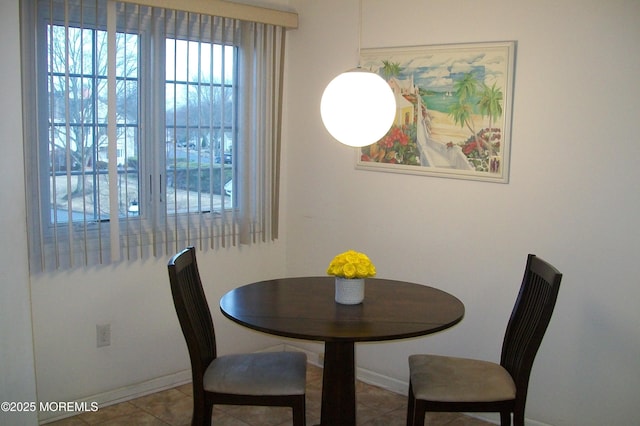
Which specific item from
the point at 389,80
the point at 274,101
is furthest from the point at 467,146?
the point at 274,101

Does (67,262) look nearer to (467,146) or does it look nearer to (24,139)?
(24,139)

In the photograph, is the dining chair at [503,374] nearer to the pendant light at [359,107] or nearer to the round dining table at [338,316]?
the round dining table at [338,316]

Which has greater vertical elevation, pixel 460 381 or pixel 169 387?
pixel 460 381

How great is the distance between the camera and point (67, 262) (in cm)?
331

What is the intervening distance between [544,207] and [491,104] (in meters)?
0.57

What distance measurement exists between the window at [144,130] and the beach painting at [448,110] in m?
0.74

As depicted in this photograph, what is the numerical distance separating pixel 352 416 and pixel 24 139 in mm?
1961

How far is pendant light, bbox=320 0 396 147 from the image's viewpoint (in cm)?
260

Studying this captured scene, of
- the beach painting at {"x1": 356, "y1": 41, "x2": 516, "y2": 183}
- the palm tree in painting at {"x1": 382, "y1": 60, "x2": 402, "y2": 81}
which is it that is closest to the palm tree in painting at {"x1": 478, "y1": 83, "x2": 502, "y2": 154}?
the beach painting at {"x1": 356, "y1": 41, "x2": 516, "y2": 183}

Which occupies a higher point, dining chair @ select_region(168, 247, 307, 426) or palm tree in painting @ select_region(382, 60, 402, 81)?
palm tree in painting @ select_region(382, 60, 402, 81)

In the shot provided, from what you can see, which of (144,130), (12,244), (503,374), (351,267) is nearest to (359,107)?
(351,267)

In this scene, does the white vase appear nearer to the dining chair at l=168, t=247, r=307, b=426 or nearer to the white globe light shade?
the dining chair at l=168, t=247, r=307, b=426

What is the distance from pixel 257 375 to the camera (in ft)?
9.03

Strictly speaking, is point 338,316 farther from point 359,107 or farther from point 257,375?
point 359,107
